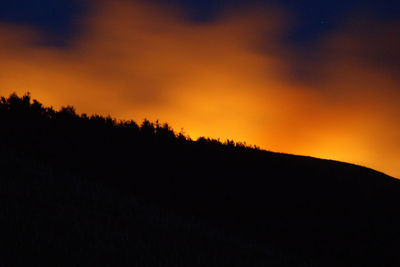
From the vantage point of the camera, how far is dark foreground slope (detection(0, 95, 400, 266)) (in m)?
9.22

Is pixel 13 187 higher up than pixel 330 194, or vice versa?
pixel 330 194

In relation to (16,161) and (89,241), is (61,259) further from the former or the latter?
(16,161)

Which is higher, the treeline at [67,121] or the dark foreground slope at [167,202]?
the treeline at [67,121]

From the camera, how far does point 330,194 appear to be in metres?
15.9

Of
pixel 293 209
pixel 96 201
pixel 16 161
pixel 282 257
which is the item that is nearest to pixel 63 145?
pixel 16 161

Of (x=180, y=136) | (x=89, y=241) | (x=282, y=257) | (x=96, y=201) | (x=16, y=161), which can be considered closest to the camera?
(x=89, y=241)

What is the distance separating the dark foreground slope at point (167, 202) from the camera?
9219 millimetres

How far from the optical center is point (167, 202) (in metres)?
18.0

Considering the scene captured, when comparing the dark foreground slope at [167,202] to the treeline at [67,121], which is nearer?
the dark foreground slope at [167,202]

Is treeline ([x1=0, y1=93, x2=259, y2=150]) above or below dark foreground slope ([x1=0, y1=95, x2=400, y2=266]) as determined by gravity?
above

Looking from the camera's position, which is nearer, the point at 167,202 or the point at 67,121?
the point at 167,202

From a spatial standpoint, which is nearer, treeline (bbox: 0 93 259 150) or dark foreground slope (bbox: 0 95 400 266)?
dark foreground slope (bbox: 0 95 400 266)

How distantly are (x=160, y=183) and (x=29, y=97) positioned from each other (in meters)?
10.3

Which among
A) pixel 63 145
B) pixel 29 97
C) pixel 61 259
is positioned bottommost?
pixel 61 259
